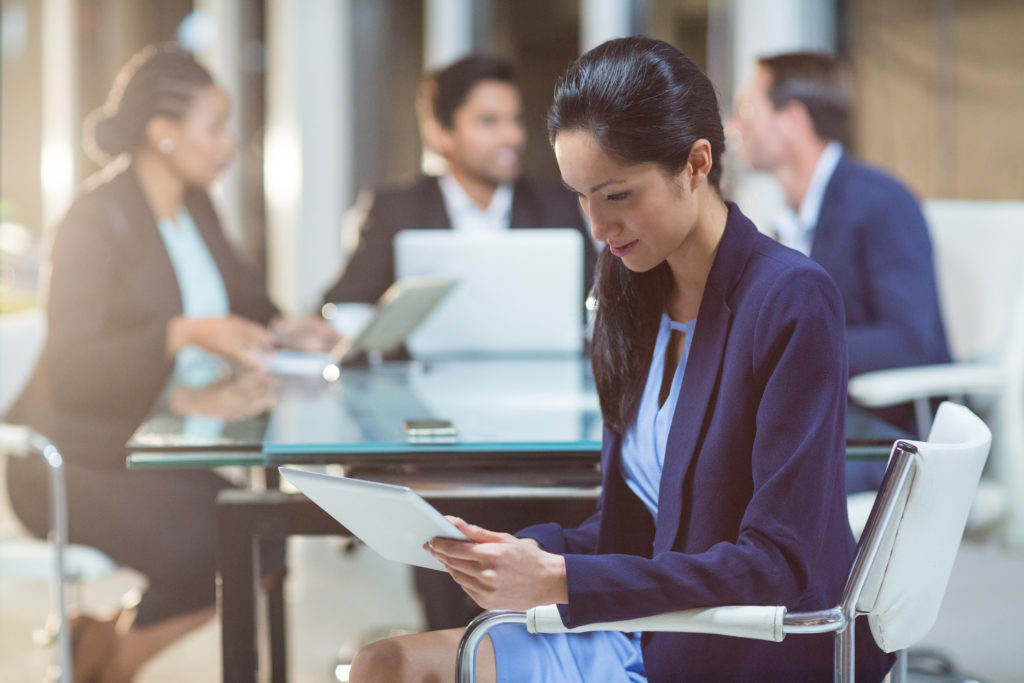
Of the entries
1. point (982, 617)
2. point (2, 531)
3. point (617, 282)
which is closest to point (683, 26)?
point (982, 617)

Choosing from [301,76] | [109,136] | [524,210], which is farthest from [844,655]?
[301,76]

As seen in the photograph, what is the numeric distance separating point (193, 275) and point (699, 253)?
1.95m

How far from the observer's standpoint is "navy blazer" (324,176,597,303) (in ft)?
10.6

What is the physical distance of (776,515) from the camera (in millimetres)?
1198

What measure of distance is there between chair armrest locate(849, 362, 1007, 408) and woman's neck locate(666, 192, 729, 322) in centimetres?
124

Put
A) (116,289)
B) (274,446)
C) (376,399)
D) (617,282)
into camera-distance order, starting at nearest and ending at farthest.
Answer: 1. (617,282)
2. (274,446)
3. (376,399)
4. (116,289)

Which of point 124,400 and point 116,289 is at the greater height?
point 116,289

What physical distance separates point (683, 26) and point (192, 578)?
3975mm

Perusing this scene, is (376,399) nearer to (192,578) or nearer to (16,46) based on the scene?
(192,578)

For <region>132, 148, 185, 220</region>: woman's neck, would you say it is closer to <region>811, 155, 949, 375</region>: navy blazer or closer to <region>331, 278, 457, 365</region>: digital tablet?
<region>331, 278, 457, 365</region>: digital tablet

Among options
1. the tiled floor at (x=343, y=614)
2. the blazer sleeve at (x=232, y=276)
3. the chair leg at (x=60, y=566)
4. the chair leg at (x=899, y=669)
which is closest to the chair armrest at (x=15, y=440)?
the chair leg at (x=60, y=566)

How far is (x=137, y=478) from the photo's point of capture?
97.1 inches

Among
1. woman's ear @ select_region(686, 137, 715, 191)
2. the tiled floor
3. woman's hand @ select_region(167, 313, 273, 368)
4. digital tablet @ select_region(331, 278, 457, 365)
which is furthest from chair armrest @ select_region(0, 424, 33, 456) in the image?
woman's ear @ select_region(686, 137, 715, 191)

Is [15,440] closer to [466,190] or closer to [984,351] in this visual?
[466,190]
